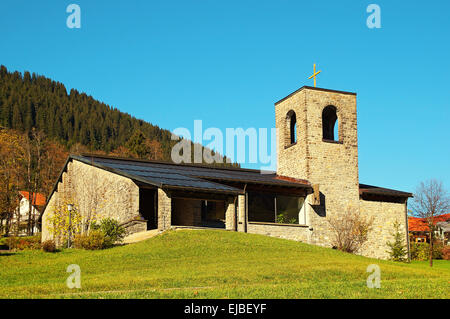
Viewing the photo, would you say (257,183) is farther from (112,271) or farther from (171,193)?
(112,271)

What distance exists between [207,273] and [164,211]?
30.0ft

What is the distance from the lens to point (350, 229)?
30219mm

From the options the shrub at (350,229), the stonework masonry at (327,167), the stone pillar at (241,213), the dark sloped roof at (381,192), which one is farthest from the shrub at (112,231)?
the dark sloped roof at (381,192)

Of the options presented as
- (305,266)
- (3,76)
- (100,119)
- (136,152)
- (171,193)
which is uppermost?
(3,76)

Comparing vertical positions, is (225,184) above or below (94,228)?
above

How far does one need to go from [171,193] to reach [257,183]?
20.6 ft

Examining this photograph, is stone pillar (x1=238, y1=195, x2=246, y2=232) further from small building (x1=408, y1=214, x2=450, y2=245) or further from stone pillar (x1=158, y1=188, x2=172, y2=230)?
small building (x1=408, y1=214, x2=450, y2=245)

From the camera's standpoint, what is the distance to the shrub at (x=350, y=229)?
29875 millimetres

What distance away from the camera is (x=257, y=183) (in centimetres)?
2906

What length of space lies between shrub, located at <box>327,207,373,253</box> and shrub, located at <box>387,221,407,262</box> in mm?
1987

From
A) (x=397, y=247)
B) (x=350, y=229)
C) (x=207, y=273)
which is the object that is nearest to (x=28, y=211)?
(x=350, y=229)

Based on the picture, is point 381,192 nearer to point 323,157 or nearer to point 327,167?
point 327,167

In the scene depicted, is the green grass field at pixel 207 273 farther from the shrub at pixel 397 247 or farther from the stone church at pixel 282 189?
the shrub at pixel 397 247
